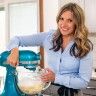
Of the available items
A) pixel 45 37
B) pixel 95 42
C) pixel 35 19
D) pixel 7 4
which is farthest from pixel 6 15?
pixel 45 37

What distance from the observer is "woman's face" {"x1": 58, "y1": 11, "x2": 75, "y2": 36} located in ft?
4.29

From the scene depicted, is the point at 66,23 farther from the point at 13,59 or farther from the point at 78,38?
the point at 13,59

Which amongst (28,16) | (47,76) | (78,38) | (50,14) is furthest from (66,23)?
(28,16)

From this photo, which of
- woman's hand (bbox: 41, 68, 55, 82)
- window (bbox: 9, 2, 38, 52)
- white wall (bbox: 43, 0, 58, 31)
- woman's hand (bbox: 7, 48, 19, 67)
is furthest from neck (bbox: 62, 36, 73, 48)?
window (bbox: 9, 2, 38, 52)

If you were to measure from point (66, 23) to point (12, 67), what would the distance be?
1.36 ft

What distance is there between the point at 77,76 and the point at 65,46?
184 millimetres

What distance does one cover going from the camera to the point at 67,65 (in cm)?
135

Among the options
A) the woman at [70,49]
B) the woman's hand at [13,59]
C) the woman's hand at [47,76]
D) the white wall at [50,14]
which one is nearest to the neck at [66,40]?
the woman at [70,49]

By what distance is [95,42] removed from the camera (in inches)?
155

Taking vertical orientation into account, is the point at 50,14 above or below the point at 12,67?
above

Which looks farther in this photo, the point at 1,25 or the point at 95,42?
the point at 1,25

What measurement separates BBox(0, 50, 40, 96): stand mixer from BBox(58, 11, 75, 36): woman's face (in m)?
0.31

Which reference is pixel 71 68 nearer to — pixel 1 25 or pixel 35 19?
pixel 35 19

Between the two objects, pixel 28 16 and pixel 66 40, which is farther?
pixel 28 16
